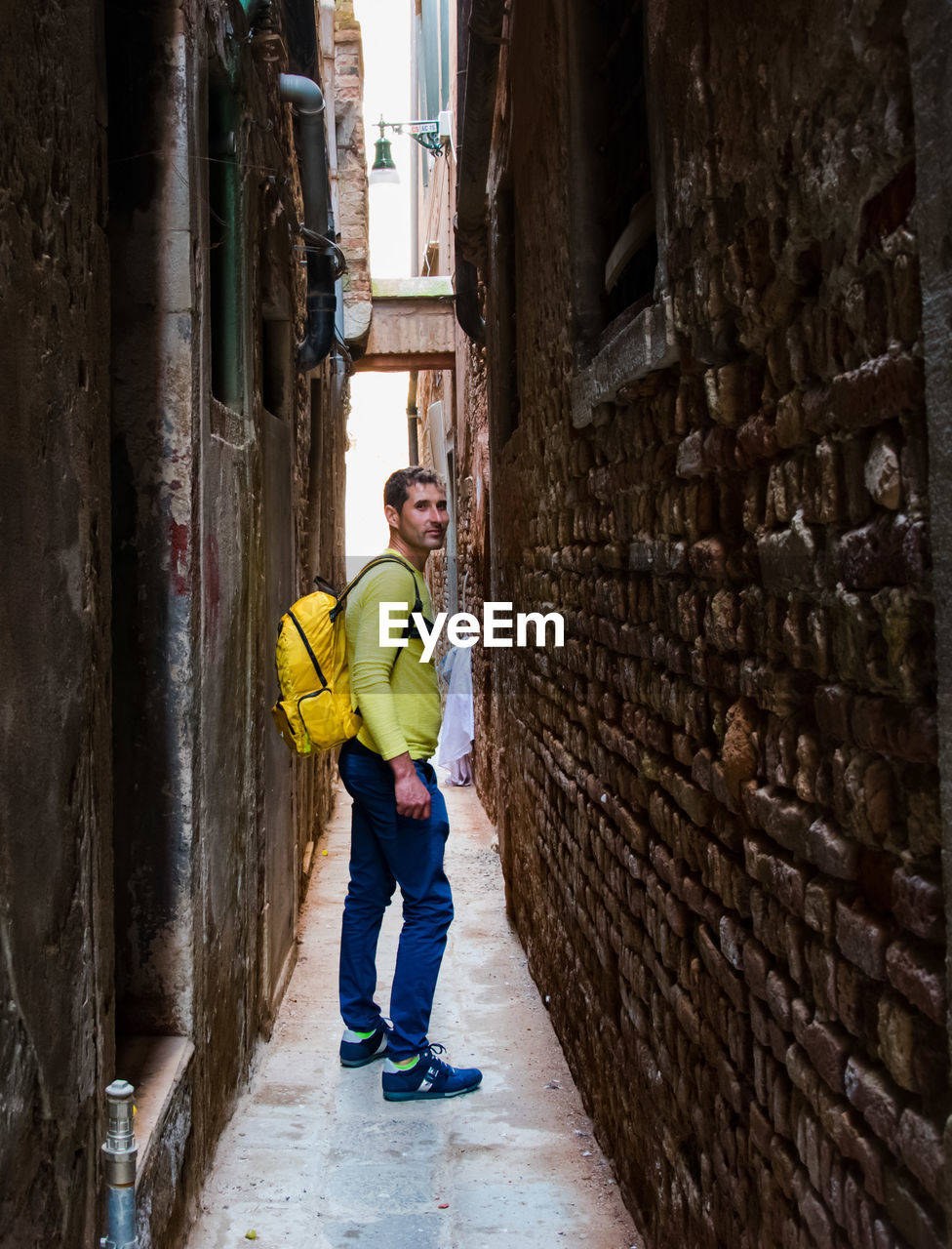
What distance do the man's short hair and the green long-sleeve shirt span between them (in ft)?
0.70

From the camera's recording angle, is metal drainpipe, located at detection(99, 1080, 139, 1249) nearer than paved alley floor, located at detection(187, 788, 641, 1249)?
Yes

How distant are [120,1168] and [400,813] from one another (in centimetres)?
167

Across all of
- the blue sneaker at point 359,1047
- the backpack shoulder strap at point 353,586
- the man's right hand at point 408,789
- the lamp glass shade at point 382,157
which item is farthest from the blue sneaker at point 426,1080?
the lamp glass shade at point 382,157

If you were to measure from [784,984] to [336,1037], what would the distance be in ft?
9.03

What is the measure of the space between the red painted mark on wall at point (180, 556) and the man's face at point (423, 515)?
1.03 meters

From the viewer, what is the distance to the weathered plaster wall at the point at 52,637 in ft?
5.30

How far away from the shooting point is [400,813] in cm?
349

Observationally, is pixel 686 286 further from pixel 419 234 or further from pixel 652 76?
pixel 419 234

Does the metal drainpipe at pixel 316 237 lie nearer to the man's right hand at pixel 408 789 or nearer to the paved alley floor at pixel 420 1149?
the man's right hand at pixel 408 789

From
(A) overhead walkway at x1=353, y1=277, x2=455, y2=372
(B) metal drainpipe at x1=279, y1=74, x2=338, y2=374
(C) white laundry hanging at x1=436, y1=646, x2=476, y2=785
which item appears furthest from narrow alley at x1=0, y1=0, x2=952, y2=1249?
(A) overhead walkway at x1=353, y1=277, x2=455, y2=372

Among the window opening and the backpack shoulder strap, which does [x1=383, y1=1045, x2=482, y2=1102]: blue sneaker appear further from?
the window opening

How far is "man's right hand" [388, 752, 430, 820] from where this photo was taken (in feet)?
11.3

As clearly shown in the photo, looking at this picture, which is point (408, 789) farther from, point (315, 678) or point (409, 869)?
point (315, 678)

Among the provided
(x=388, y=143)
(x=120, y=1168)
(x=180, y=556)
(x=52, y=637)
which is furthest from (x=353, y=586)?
(x=388, y=143)
